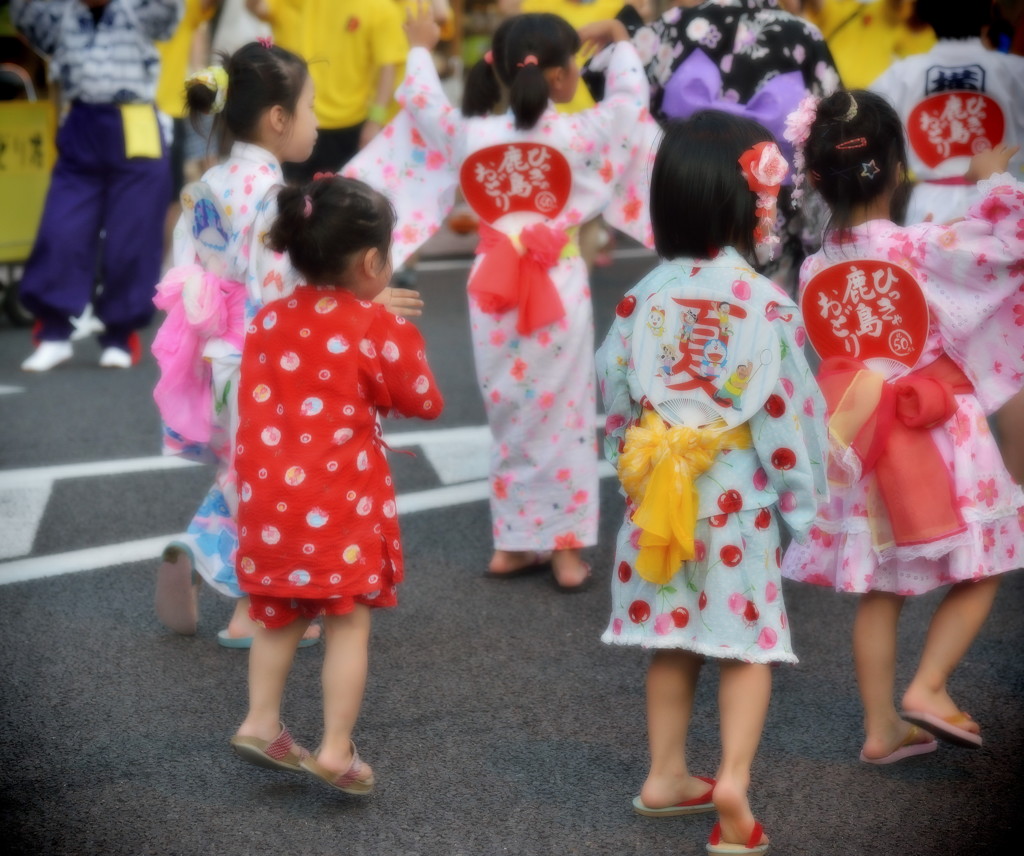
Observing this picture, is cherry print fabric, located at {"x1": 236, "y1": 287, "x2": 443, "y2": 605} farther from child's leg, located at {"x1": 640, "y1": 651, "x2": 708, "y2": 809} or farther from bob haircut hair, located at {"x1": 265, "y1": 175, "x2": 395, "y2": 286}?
child's leg, located at {"x1": 640, "y1": 651, "x2": 708, "y2": 809}

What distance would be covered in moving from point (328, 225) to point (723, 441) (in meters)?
0.90

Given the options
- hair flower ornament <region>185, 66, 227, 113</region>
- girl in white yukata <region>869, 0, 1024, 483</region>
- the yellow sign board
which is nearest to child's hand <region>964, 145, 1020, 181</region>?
girl in white yukata <region>869, 0, 1024, 483</region>

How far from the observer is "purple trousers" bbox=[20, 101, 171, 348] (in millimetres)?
6746

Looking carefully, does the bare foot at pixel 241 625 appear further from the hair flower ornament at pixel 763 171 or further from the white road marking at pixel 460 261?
the white road marking at pixel 460 261

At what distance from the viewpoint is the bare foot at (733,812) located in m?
2.71

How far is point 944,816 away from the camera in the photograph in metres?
2.99

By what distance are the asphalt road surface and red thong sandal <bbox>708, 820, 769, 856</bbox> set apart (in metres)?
0.08

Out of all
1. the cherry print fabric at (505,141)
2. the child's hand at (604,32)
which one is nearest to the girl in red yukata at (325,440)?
the cherry print fabric at (505,141)

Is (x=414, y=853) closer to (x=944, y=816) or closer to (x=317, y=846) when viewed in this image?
(x=317, y=846)

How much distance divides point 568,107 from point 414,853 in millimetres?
4294

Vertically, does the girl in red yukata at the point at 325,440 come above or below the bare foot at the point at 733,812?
above

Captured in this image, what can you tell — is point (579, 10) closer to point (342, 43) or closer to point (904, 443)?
point (342, 43)

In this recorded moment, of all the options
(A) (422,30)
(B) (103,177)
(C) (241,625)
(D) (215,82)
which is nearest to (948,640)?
(C) (241,625)

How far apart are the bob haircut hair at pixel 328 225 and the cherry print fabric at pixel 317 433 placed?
6cm
